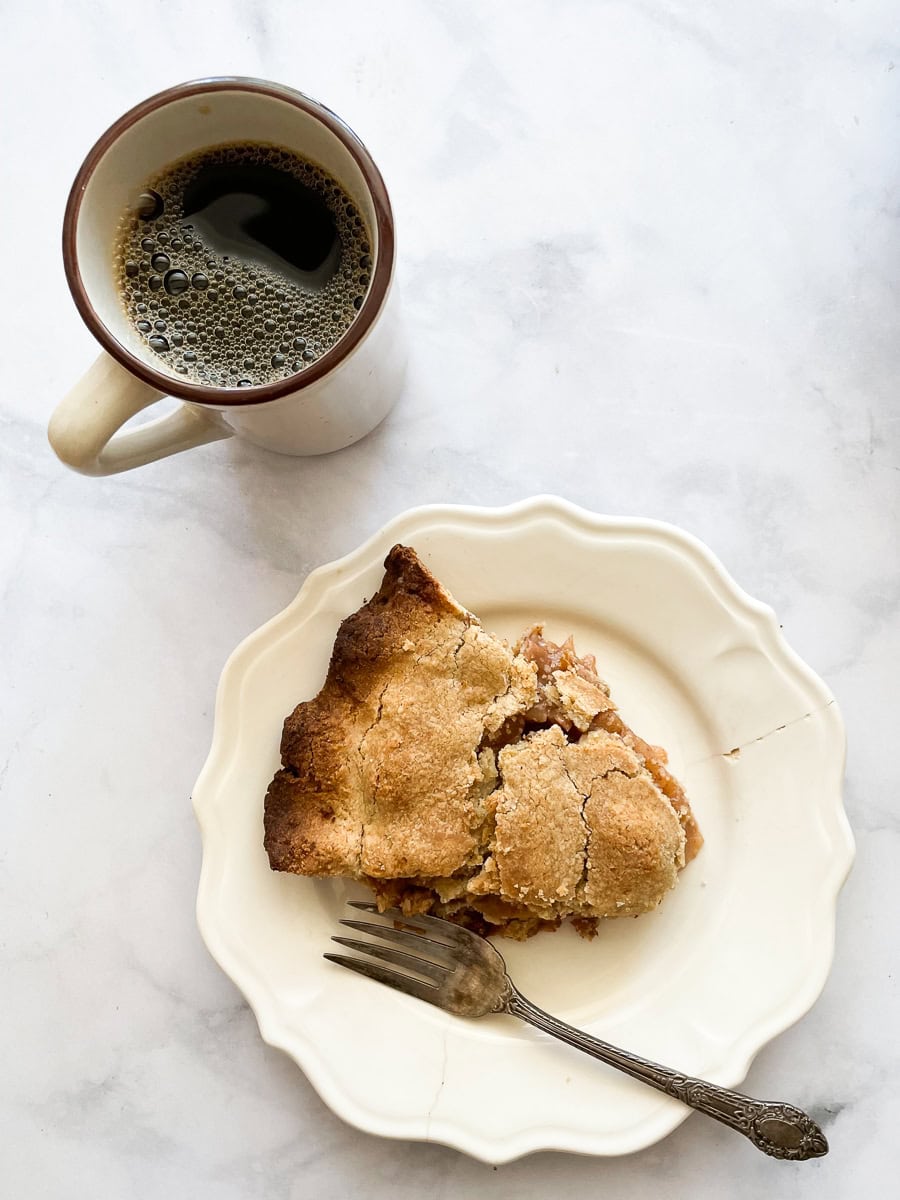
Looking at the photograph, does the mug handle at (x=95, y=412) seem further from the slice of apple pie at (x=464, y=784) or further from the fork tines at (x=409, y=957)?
the fork tines at (x=409, y=957)

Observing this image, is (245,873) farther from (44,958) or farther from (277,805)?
(44,958)

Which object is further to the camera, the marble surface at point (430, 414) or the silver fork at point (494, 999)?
the marble surface at point (430, 414)

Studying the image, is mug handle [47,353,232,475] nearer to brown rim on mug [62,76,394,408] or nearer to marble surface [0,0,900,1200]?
brown rim on mug [62,76,394,408]

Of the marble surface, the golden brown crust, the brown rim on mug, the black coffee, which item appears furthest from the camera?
the marble surface

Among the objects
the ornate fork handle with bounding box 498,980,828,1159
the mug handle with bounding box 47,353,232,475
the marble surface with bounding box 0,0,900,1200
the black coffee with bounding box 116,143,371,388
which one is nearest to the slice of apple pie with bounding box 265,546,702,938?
the ornate fork handle with bounding box 498,980,828,1159

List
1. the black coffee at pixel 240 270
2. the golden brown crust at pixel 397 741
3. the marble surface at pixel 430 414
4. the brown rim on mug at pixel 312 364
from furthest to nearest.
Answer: the marble surface at pixel 430 414 → the golden brown crust at pixel 397 741 → the black coffee at pixel 240 270 → the brown rim on mug at pixel 312 364

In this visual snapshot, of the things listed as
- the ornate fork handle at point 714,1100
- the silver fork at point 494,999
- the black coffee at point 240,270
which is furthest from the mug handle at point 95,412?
the ornate fork handle at point 714,1100
